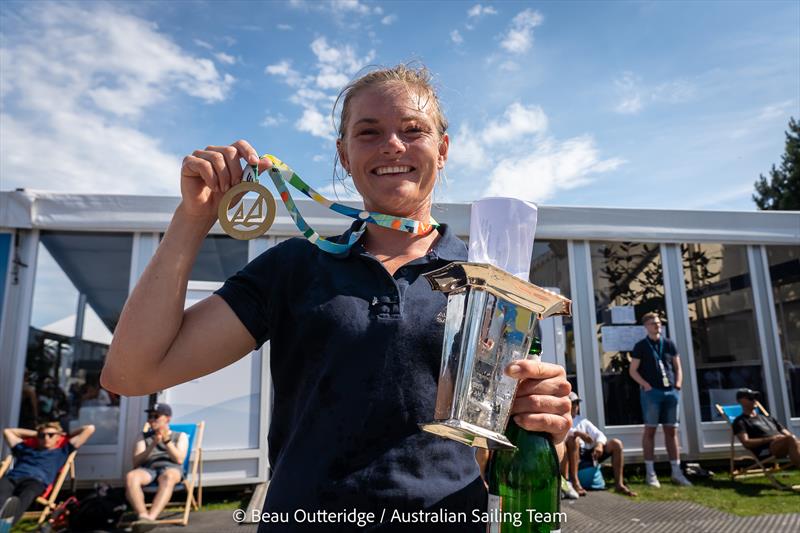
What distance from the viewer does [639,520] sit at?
4949 mm

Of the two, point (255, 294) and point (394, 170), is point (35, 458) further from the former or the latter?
point (394, 170)

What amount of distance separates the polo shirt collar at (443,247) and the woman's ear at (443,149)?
0.58 feet

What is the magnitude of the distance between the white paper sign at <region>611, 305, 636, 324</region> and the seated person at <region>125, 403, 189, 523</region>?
5.90 m

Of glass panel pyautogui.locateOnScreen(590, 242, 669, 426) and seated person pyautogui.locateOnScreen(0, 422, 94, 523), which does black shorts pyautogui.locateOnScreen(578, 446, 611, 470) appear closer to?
glass panel pyautogui.locateOnScreen(590, 242, 669, 426)

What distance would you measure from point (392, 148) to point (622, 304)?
Result: 7.23 m

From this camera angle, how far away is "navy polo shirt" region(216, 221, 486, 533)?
0.99 metres

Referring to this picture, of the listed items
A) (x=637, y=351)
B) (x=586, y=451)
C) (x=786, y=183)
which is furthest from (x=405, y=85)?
(x=786, y=183)

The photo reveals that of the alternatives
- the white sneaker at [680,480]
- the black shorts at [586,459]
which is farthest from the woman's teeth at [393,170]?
→ the white sneaker at [680,480]

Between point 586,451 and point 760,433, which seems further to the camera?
point 760,433

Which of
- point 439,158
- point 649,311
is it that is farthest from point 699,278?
point 439,158

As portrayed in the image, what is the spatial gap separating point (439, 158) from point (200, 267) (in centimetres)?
589

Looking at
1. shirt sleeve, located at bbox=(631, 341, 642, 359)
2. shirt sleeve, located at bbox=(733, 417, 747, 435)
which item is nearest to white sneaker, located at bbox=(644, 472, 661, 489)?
shirt sleeve, located at bbox=(733, 417, 747, 435)

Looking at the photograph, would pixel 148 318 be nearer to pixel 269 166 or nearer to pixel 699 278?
pixel 269 166

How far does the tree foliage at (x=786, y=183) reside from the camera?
73.7ft
